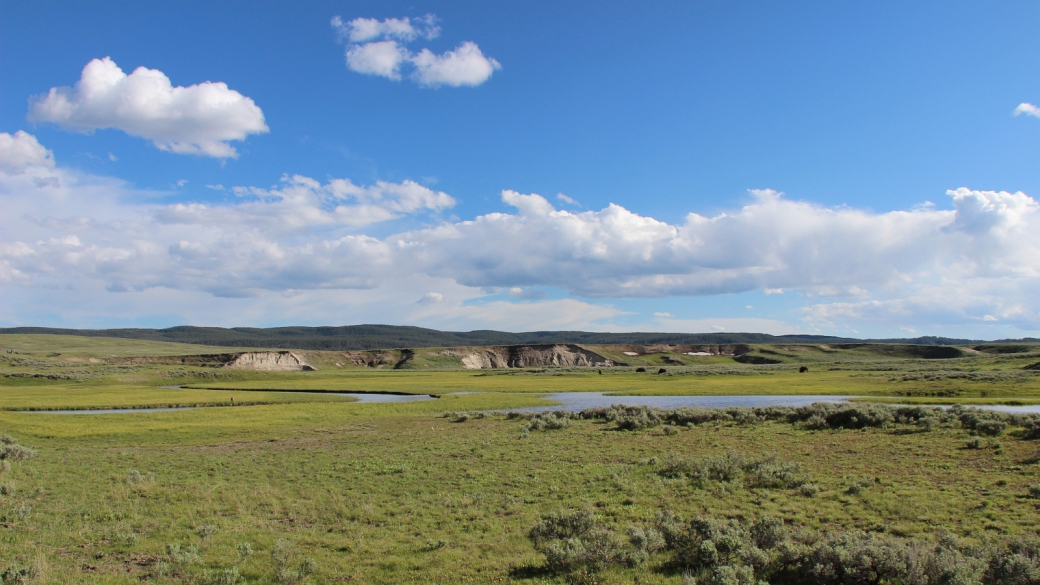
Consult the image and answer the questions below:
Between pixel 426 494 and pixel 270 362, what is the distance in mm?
121714

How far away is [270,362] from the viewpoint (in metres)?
127

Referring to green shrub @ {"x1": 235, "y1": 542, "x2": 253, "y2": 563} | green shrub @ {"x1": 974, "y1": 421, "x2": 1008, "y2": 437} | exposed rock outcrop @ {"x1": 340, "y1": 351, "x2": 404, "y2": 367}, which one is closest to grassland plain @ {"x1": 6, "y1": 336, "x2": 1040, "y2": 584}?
green shrub @ {"x1": 235, "y1": 542, "x2": 253, "y2": 563}

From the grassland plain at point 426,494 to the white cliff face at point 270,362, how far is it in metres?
94.1

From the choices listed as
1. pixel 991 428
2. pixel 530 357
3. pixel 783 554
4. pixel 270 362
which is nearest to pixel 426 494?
pixel 783 554

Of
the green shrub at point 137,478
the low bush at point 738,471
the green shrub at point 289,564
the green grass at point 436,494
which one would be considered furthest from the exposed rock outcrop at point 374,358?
the green shrub at point 289,564

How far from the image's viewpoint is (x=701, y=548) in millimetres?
10992

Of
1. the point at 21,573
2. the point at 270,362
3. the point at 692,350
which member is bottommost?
the point at 270,362

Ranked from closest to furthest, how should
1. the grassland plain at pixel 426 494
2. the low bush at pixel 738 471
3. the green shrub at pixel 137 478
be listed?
the grassland plain at pixel 426 494
the low bush at pixel 738 471
the green shrub at pixel 137 478

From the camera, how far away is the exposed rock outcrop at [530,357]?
143250 mm

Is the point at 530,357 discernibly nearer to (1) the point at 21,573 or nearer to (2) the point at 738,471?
(2) the point at 738,471

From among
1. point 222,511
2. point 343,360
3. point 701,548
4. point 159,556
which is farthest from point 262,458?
point 343,360

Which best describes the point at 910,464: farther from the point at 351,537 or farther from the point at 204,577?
the point at 204,577

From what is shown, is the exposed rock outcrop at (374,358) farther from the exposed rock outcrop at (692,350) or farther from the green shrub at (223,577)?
the green shrub at (223,577)

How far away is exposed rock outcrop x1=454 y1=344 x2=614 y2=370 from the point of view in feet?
470
